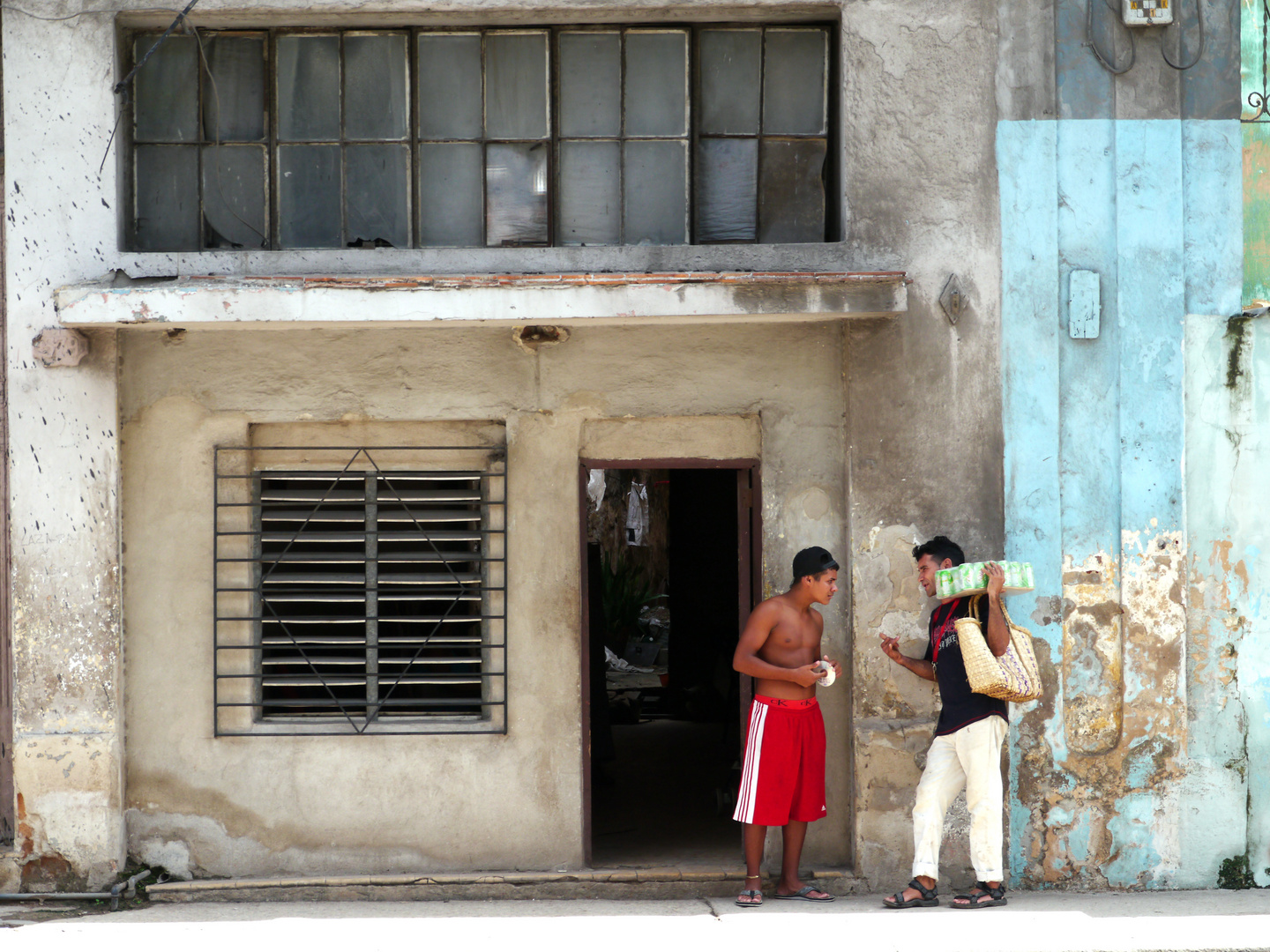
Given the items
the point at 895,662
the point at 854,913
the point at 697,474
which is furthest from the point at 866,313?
the point at 697,474

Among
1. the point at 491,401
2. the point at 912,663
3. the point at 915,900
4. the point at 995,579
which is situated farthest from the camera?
the point at 491,401

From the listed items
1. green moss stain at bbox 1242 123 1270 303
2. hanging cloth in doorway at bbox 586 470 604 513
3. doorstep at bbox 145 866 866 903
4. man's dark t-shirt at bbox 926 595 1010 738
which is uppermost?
green moss stain at bbox 1242 123 1270 303

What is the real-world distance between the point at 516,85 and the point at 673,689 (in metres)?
6.24

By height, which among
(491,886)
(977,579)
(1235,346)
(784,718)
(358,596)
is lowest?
(491,886)

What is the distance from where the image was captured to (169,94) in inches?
247

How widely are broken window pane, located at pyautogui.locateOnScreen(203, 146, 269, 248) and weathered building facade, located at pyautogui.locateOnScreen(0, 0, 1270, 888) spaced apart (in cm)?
2

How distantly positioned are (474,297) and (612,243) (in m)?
1.09

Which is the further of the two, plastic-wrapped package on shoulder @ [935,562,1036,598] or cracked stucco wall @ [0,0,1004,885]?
cracked stucco wall @ [0,0,1004,885]

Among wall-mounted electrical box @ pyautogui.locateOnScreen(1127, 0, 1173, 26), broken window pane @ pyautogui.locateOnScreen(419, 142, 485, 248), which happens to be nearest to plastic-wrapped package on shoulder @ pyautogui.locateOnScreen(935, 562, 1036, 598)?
wall-mounted electrical box @ pyautogui.locateOnScreen(1127, 0, 1173, 26)

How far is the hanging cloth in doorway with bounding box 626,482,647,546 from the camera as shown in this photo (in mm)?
15617

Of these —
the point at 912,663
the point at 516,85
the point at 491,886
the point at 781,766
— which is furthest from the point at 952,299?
the point at 491,886

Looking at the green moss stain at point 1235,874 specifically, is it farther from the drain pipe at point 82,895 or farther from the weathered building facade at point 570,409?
the drain pipe at point 82,895

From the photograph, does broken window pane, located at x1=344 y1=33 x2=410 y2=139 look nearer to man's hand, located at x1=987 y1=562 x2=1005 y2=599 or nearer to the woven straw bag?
man's hand, located at x1=987 y1=562 x2=1005 y2=599

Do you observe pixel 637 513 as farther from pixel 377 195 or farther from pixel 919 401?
pixel 919 401
